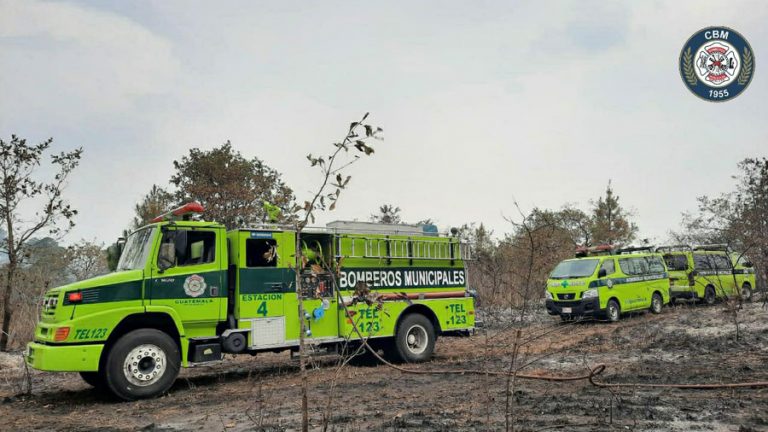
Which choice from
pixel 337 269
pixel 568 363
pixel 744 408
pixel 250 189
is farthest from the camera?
pixel 250 189

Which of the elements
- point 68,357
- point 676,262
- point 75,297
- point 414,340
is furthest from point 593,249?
point 68,357

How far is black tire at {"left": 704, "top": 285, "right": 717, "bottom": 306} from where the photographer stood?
21.6 m

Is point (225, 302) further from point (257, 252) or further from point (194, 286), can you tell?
point (257, 252)

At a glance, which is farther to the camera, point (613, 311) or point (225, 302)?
point (613, 311)

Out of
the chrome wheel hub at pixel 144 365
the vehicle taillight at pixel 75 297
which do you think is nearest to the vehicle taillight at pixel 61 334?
the vehicle taillight at pixel 75 297

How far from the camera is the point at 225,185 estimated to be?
2519 centimetres

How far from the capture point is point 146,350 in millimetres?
8773

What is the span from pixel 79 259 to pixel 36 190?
52.9 feet

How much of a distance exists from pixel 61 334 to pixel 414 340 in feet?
21.0

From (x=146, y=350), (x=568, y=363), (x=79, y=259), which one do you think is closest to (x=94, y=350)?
(x=146, y=350)

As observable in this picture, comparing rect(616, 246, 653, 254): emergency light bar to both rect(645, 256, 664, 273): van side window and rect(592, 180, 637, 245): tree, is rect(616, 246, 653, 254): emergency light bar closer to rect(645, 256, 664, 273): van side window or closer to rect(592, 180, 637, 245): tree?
rect(645, 256, 664, 273): van side window

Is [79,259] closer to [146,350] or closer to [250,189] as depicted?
[250,189]

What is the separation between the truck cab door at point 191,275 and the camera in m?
9.23

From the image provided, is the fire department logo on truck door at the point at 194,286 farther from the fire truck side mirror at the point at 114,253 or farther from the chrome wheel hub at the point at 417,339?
the chrome wheel hub at the point at 417,339
